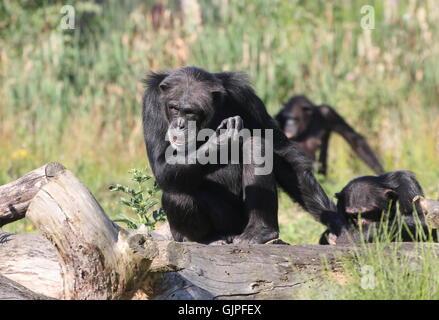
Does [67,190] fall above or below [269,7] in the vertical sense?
below

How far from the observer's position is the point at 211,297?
15.8 feet

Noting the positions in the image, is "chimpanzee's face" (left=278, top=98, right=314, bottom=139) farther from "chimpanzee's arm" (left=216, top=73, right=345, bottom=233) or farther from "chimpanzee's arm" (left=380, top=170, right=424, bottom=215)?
"chimpanzee's arm" (left=216, top=73, right=345, bottom=233)

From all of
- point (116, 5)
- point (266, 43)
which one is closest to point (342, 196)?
point (266, 43)

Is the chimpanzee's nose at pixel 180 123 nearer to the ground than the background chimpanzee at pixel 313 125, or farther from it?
nearer to the ground

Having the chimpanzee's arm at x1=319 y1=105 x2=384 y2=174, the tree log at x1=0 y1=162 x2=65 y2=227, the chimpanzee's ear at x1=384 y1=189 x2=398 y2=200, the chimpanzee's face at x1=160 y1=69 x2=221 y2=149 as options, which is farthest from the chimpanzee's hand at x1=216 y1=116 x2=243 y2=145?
the chimpanzee's arm at x1=319 y1=105 x2=384 y2=174

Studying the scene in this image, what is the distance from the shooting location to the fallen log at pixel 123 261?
4441 mm

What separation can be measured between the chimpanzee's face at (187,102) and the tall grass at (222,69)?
5268 millimetres

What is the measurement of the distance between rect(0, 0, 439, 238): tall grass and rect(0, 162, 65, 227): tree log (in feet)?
20.9

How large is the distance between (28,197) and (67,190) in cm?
101

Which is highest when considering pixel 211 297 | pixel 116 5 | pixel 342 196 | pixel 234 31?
pixel 116 5

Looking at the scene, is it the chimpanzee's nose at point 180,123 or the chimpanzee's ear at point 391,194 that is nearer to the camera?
the chimpanzee's nose at point 180,123

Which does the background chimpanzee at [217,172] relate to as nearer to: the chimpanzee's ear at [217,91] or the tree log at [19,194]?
the chimpanzee's ear at [217,91]

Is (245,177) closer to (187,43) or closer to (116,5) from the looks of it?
(187,43)

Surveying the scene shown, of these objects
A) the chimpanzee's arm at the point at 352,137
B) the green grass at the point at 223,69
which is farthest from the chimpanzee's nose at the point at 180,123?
the chimpanzee's arm at the point at 352,137
